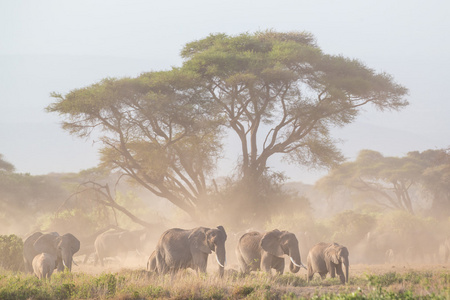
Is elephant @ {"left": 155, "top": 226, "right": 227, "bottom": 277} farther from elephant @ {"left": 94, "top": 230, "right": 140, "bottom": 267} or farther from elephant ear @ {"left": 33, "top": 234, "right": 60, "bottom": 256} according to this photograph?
elephant @ {"left": 94, "top": 230, "right": 140, "bottom": 267}

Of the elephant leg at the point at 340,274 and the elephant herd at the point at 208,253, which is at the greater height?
the elephant herd at the point at 208,253

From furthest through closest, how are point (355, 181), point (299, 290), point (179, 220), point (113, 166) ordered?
point (355, 181), point (179, 220), point (113, 166), point (299, 290)

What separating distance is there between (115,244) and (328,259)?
1545 cm

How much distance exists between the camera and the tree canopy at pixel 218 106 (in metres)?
28.5

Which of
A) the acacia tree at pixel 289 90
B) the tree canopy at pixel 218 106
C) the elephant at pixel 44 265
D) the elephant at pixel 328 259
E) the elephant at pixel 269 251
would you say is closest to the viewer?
the elephant at pixel 328 259

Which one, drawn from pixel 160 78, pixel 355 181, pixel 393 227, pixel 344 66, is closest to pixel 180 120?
pixel 160 78

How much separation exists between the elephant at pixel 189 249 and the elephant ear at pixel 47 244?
4086 mm

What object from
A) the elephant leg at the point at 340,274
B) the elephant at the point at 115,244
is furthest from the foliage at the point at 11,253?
the elephant leg at the point at 340,274

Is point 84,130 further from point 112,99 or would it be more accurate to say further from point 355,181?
point 355,181

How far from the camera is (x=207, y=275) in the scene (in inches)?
552

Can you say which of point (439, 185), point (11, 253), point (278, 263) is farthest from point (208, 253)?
point (439, 185)

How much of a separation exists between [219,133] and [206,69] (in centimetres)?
400

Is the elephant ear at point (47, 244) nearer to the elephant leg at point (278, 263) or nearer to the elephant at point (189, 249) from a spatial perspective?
the elephant at point (189, 249)

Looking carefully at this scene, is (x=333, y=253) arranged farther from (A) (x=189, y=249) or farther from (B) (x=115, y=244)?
(B) (x=115, y=244)
